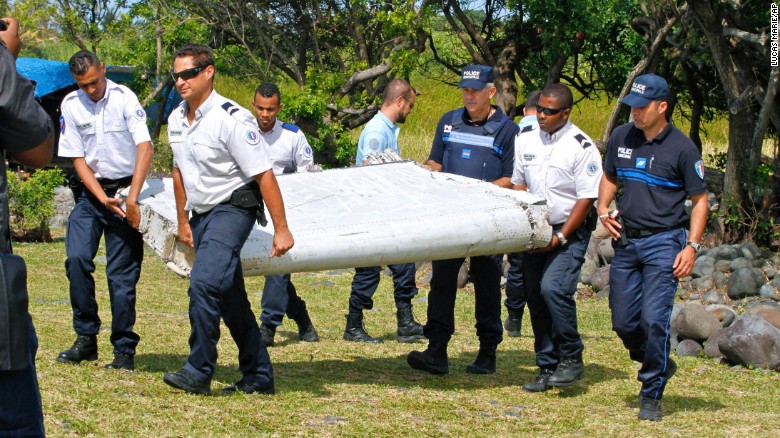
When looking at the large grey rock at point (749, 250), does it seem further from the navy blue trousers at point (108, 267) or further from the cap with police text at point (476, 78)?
the navy blue trousers at point (108, 267)

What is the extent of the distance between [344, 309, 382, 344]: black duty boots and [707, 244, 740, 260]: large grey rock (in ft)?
17.2

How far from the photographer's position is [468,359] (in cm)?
751

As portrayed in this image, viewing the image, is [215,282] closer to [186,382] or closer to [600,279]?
[186,382]

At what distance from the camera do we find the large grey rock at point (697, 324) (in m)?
8.05

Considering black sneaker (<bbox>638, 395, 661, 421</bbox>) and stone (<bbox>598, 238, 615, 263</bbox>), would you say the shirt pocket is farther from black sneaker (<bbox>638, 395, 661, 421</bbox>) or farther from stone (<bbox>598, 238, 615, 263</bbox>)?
stone (<bbox>598, 238, 615, 263</bbox>)

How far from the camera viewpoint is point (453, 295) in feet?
22.3

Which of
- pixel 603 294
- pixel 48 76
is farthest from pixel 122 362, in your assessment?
pixel 48 76

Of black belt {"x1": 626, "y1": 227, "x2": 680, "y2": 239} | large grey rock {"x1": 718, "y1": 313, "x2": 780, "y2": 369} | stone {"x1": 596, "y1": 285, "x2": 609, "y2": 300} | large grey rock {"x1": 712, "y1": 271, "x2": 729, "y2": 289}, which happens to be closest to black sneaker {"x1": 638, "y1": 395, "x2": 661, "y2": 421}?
black belt {"x1": 626, "y1": 227, "x2": 680, "y2": 239}

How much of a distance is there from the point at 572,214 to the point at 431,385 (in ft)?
4.32

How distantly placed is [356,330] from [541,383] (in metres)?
2.16

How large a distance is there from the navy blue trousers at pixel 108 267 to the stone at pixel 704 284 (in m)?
6.87

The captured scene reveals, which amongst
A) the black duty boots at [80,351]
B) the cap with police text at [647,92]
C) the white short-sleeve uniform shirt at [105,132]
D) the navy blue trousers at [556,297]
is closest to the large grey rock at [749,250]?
the navy blue trousers at [556,297]

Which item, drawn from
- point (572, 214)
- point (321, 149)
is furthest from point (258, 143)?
point (321, 149)

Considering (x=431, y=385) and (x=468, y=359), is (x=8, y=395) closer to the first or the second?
(x=431, y=385)
